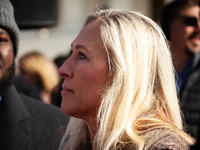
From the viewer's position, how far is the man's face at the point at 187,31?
2887 mm

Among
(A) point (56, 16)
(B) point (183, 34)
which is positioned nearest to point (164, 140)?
(B) point (183, 34)

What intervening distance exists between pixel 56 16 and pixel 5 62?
7.06ft

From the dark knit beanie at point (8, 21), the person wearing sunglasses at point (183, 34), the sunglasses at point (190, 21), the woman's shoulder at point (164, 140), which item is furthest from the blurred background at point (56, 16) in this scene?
the woman's shoulder at point (164, 140)

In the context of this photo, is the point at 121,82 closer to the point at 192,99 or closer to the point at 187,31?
the point at 192,99

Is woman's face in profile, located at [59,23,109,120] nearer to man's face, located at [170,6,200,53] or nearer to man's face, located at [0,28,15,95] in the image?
man's face, located at [0,28,15,95]

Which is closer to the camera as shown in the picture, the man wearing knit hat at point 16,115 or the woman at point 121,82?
the woman at point 121,82

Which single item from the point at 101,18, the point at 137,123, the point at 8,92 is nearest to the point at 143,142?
the point at 137,123

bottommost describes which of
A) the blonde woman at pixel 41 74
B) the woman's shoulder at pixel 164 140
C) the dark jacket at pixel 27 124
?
the blonde woman at pixel 41 74

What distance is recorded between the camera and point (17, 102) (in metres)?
2.07

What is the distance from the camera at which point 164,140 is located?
1.23m

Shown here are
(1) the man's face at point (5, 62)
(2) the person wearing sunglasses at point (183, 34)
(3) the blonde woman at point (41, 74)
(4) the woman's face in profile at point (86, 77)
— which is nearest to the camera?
(4) the woman's face in profile at point (86, 77)

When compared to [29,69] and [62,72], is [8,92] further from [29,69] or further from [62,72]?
[29,69]

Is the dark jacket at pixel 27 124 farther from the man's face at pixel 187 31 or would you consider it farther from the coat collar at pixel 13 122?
the man's face at pixel 187 31

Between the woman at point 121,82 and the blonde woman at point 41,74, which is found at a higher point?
the woman at point 121,82
